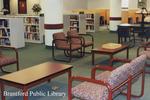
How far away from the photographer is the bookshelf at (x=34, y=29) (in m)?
9.82

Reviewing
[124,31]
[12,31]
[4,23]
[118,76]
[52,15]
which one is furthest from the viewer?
[124,31]

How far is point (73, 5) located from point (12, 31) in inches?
398

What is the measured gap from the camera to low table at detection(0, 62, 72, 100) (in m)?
3.45

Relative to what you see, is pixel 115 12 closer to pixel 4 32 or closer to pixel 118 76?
pixel 4 32

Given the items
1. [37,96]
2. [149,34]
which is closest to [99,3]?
[149,34]

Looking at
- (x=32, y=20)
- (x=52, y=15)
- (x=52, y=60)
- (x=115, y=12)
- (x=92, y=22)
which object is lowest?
(x=52, y=60)

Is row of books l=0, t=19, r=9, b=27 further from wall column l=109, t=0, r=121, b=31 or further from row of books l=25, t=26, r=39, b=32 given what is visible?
wall column l=109, t=0, r=121, b=31

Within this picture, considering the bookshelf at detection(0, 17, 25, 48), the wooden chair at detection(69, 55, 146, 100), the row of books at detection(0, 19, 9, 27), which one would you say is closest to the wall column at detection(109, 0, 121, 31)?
the bookshelf at detection(0, 17, 25, 48)

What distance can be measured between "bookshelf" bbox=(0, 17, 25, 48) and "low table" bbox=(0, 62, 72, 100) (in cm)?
457

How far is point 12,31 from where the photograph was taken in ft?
28.3

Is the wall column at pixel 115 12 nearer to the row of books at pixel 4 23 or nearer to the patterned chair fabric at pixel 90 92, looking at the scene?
the row of books at pixel 4 23

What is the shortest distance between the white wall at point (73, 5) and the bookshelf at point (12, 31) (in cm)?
834

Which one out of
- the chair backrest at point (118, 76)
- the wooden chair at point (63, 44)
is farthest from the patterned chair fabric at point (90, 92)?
the wooden chair at point (63, 44)

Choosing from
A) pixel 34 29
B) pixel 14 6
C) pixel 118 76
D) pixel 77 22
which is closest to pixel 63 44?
pixel 34 29
